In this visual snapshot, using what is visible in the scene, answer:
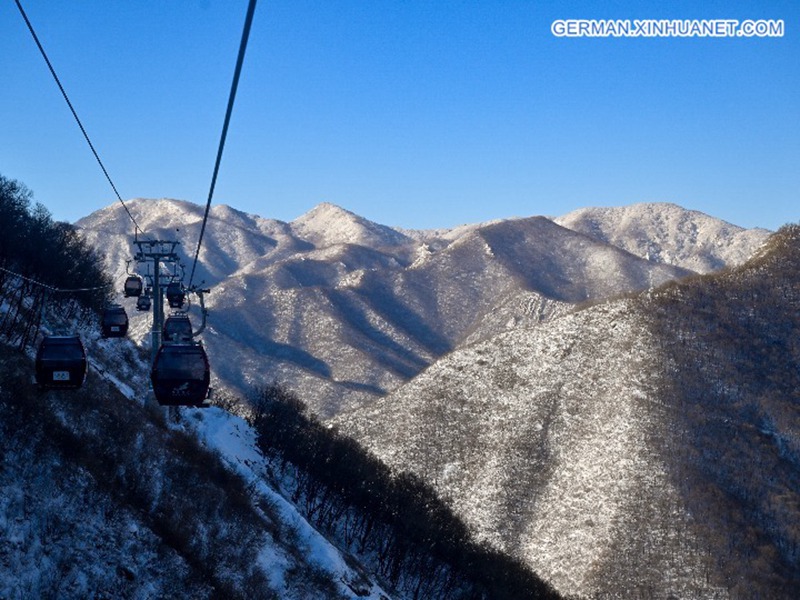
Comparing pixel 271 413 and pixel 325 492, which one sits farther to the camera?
pixel 271 413

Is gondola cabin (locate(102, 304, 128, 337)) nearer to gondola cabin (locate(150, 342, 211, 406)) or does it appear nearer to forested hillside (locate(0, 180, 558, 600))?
forested hillside (locate(0, 180, 558, 600))

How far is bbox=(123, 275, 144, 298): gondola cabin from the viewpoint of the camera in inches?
1958

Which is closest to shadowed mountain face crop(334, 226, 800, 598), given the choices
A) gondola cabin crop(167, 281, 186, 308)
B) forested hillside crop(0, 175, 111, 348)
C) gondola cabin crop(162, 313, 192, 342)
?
forested hillside crop(0, 175, 111, 348)

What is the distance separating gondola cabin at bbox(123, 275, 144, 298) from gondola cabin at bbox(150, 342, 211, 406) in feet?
77.3

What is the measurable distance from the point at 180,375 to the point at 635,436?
98123mm

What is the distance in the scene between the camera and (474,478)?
118 m

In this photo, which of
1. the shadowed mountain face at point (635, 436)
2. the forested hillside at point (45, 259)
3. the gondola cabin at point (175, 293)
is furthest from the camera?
the shadowed mountain face at point (635, 436)

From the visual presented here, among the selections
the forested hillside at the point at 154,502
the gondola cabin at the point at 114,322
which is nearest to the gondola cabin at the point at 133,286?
the gondola cabin at the point at 114,322

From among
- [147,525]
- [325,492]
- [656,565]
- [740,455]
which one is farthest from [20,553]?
[740,455]

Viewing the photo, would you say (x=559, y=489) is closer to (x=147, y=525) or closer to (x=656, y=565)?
(x=656, y=565)

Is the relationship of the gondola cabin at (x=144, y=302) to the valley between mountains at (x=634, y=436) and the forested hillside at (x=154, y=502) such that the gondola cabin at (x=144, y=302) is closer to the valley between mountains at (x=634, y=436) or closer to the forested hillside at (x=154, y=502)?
the forested hillside at (x=154, y=502)

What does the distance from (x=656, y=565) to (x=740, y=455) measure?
28.8m

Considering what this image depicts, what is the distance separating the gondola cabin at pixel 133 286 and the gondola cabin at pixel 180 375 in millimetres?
23571

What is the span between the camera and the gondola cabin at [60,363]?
89.9ft
